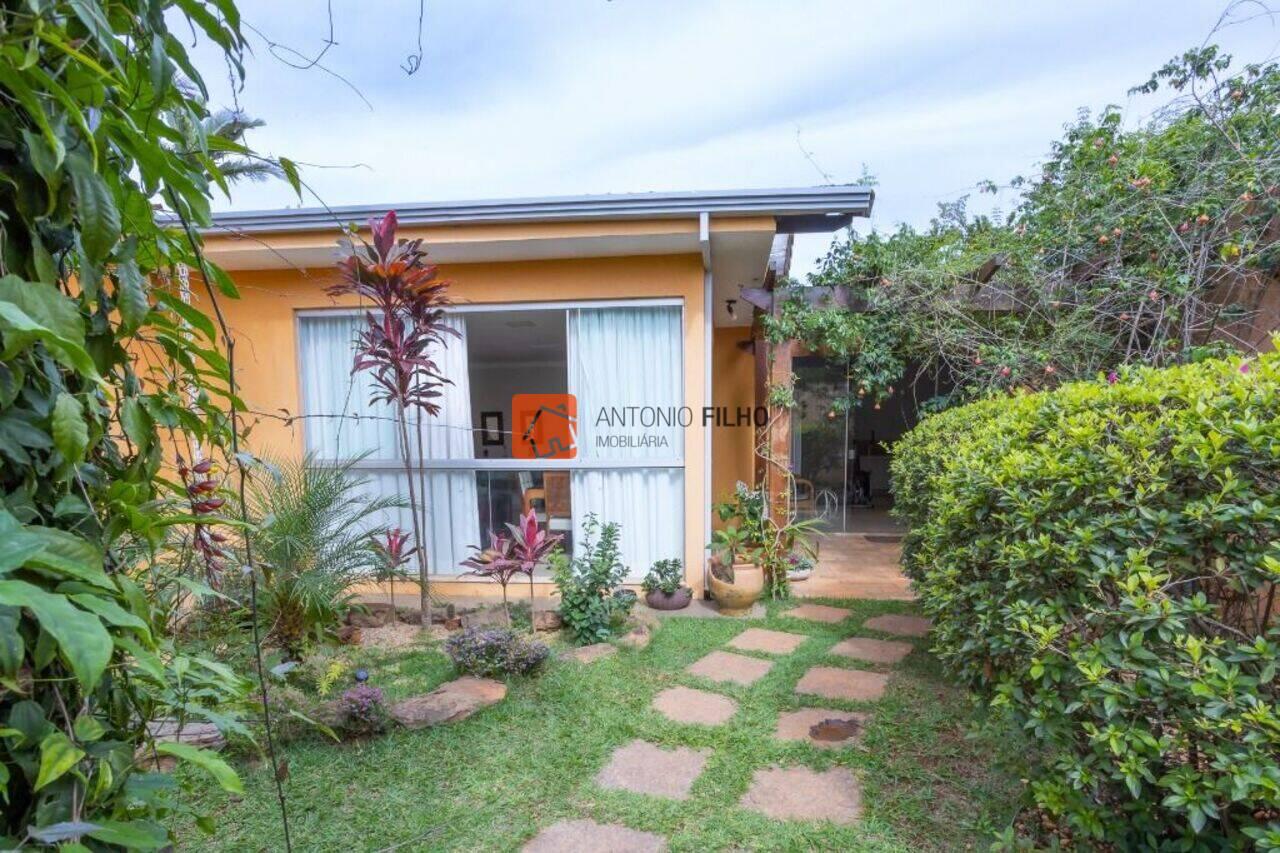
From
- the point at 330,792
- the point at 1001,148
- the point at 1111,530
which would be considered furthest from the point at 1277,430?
the point at 1001,148

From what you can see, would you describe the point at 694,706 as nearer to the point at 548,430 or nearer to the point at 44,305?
the point at 548,430

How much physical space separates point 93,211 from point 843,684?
367 centimetres

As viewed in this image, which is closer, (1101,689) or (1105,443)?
(1101,689)

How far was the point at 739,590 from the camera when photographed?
4551 mm

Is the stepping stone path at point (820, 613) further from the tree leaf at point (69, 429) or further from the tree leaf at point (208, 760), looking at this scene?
the tree leaf at point (69, 429)

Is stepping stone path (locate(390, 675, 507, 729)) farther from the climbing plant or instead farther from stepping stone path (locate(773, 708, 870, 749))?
the climbing plant

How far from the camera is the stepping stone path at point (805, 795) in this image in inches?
87.1

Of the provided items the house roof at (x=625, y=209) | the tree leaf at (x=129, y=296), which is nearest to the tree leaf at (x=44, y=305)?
the tree leaf at (x=129, y=296)

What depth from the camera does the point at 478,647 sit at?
335cm

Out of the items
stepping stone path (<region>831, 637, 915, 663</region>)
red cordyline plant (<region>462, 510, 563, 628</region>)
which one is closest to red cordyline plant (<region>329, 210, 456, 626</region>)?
red cordyline plant (<region>462, 510, 563, 628</region>)

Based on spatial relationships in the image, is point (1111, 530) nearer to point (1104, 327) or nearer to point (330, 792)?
point (330, 792)

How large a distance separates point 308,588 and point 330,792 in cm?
140

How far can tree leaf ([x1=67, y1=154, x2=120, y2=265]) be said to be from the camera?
0.68 m

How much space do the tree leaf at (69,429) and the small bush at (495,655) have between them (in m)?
2.98
